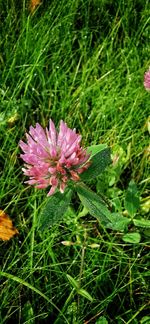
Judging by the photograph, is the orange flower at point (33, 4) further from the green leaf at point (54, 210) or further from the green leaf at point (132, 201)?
the green leaf at point (54, 210)

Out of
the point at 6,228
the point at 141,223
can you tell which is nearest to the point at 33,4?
the point at 6,228

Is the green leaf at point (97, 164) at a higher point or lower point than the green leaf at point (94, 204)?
higher

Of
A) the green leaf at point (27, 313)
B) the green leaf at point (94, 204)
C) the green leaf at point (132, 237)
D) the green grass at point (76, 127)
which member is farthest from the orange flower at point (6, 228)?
the green leaf at point (94, 204)

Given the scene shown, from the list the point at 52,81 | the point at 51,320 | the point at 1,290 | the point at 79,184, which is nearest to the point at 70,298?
the point at 51,320

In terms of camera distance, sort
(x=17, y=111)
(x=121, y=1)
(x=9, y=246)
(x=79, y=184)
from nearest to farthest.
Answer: (x=79, y=184) → (x=9, y=246) → (x=17, y=111) → (x=121, y=1)

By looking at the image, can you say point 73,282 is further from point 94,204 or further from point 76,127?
point 76,127

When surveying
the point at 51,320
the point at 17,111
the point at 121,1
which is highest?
the point at 121,1

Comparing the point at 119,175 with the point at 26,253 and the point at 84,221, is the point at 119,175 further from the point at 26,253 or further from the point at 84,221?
the point at 26,253
